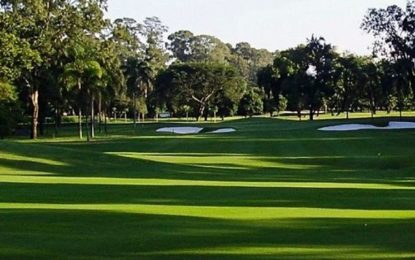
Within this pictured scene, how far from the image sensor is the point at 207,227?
1493 cm

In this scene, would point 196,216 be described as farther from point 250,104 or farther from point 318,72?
point 250,104

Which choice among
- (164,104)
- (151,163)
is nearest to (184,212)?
(151,163)

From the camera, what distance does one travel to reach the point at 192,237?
13.7 m

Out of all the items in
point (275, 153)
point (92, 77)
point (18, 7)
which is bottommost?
point (275, 153)

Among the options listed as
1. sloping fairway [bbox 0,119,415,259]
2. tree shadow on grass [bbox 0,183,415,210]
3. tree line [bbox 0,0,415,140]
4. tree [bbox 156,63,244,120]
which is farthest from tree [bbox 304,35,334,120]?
tree shadow on grass [bbox 0,183,415,210]

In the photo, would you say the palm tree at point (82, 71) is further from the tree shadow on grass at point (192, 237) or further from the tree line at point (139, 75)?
the tree shadow on grass at point (192, 237)

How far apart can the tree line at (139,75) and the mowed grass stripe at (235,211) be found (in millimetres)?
36849

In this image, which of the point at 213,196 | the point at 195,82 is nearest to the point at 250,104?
the point at 195,82

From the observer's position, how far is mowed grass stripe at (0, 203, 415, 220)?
16781 millimetres

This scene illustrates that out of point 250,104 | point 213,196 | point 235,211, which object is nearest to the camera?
point 235,211

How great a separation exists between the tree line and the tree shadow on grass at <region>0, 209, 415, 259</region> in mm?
40191

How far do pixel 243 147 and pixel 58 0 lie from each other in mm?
32145

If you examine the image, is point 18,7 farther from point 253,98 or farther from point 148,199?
point 253,98

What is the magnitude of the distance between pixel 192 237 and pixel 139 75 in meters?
111
